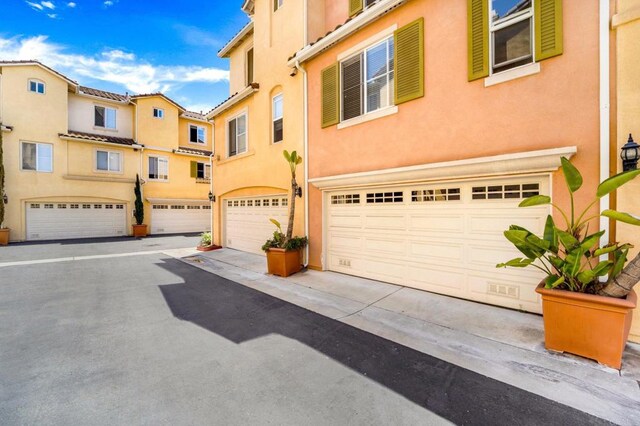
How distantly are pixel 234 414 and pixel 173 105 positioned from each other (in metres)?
23.2

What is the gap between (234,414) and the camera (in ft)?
8.17

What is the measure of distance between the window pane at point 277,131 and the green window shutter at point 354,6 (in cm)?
384

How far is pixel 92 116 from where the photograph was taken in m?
18.3


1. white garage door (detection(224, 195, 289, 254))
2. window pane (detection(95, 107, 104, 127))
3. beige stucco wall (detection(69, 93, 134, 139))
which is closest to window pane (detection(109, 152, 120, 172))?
beige stucco wall (detection(69, 93, 134, 139))

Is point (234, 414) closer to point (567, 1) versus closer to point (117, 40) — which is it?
point (567, 1)

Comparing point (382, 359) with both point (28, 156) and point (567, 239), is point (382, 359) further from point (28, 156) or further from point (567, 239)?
point (28, 156)

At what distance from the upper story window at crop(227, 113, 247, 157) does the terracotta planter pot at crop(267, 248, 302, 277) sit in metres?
5.47

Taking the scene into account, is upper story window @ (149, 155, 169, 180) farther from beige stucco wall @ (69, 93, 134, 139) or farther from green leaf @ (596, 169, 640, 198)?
green leaf @ (596, 169, 640, 198)

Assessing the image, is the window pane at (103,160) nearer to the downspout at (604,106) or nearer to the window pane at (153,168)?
the window pane at (153,168)

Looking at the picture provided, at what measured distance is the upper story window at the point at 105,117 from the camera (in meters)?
18.6

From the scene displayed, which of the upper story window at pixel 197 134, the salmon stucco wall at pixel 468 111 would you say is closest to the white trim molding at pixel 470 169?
the salmon stucco wall at pixel 468 111

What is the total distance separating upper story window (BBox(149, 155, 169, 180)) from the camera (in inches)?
768

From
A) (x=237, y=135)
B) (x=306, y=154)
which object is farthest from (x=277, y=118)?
(x=237, y=135)

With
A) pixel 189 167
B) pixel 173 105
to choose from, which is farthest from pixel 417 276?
pixel 173 105
